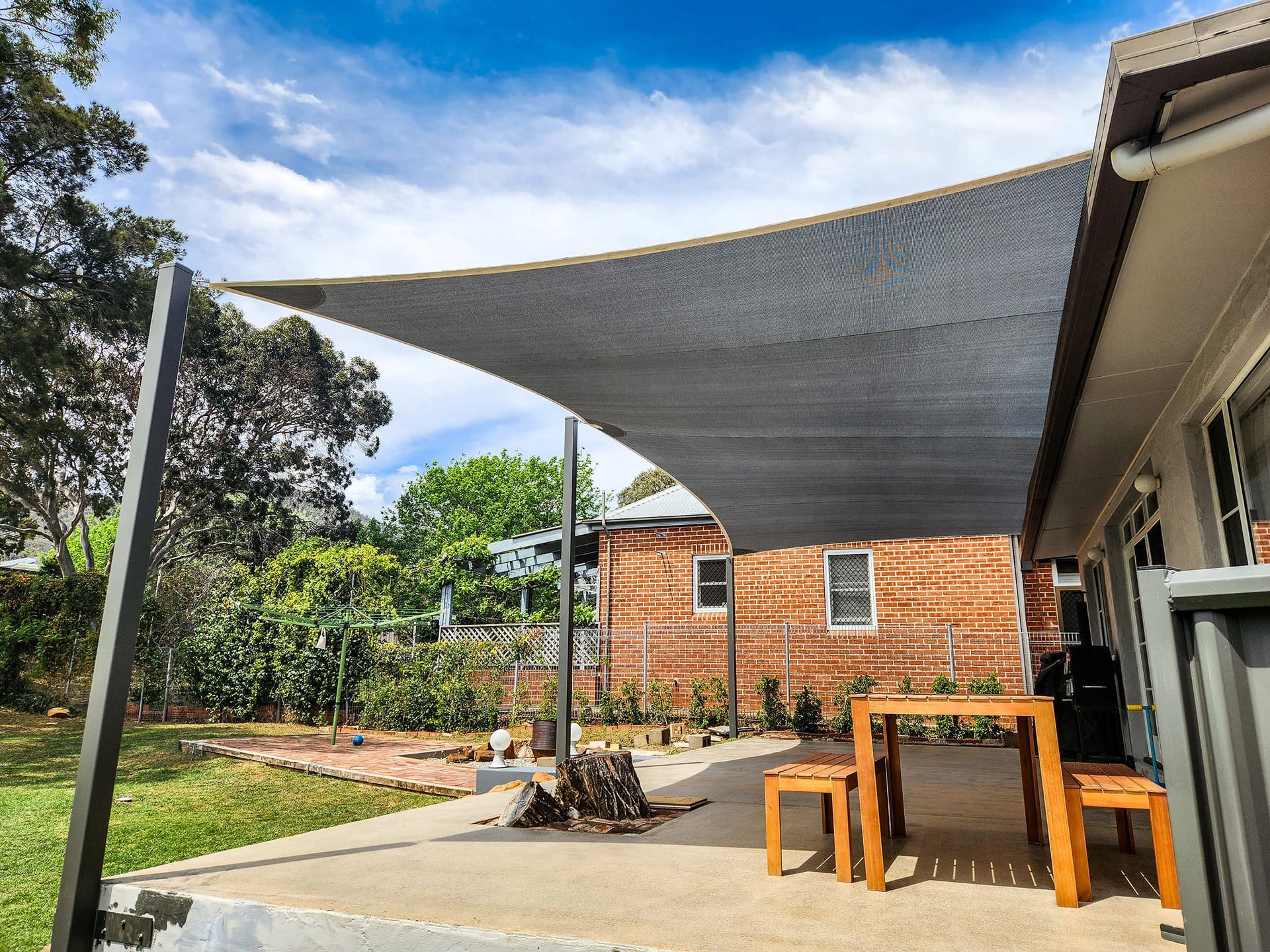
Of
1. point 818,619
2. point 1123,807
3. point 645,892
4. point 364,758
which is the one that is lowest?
point 364,758

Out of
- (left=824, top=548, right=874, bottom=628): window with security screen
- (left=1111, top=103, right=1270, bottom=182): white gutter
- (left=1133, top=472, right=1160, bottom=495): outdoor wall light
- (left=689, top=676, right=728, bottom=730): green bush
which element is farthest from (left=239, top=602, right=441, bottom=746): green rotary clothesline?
(left=1111, top=103, right=1270, bottom=182): white gutter

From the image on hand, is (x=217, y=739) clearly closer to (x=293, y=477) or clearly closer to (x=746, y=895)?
(x=746, y=895)

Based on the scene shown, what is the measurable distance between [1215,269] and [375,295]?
317 cm

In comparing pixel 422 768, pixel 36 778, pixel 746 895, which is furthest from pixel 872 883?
pixel 36 778

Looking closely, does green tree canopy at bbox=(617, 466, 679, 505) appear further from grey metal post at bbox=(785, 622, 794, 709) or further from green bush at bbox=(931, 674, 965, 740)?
green bush at bbox=(931, 674, 965, 740)

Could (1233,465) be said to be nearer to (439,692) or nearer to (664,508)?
(439,692)

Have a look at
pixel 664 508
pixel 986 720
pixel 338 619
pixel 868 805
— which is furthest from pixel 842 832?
pixel 664 508

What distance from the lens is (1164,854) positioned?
2.71m

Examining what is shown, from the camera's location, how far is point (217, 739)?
10852 mm

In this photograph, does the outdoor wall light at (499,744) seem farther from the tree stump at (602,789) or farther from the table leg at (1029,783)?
the table leg at (1029,783)

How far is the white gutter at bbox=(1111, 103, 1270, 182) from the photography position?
1.69 meters

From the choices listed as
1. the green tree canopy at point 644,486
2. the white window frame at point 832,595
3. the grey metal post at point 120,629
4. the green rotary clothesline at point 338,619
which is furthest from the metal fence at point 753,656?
the green tree canopy at point 644,486

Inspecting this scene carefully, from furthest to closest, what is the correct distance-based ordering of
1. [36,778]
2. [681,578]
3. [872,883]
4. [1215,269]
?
[681,578]
[36,778]
[872,883]
[1215,269]

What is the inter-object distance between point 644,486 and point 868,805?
35891 millimetres
